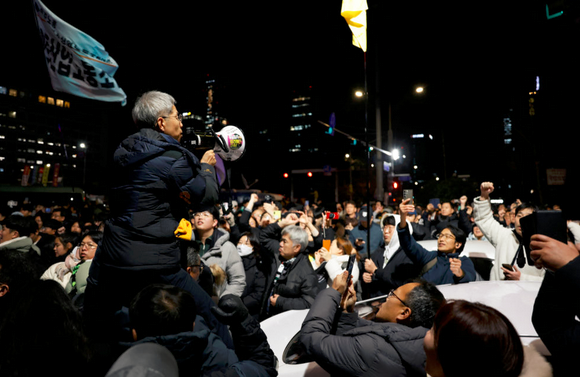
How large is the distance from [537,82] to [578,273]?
2368 centimetres

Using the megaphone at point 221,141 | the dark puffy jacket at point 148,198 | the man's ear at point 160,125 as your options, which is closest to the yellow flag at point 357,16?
the megaphone at point 221,141

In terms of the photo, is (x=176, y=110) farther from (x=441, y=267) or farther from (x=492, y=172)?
(x=492, y=172)

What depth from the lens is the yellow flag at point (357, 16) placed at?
515 cm

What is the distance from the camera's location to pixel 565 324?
1719 millimetres

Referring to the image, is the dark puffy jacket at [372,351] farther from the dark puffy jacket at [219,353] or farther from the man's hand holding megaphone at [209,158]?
the man's hand holding megaphone at [209,158]

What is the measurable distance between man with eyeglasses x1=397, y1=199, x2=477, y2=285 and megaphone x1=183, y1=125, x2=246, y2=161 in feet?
7.13

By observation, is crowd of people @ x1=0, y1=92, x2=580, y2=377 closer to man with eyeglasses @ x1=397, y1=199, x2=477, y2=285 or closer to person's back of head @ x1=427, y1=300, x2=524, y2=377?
person's back of head @ x1=427, y1=300, x2=524, y2=377

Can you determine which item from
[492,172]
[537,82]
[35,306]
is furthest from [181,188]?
[492,172]

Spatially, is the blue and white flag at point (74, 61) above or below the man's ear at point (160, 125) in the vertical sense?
above

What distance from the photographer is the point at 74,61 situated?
24.1 feet

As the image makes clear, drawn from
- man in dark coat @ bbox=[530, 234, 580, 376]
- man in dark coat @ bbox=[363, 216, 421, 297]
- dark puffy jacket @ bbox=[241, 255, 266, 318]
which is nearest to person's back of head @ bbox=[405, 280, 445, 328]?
man in dark coat @ bbox=[530, 234, 580, 376]

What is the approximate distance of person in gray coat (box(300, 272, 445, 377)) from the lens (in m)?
1.94

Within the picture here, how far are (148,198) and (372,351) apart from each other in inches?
63.6

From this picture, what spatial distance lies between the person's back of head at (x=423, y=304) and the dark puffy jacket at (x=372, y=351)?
0.90 ft
